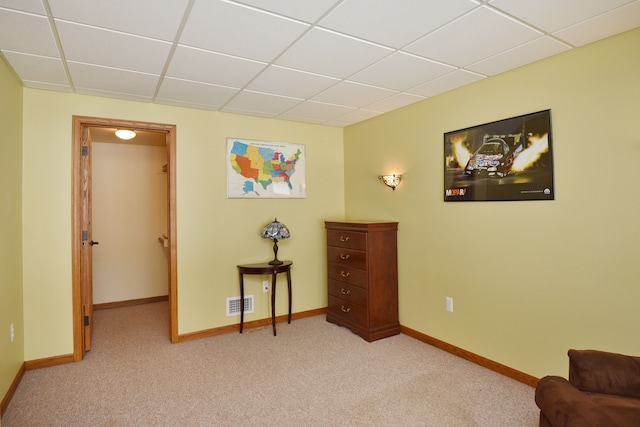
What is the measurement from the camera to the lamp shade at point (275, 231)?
378 centimetres

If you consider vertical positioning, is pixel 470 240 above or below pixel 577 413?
above

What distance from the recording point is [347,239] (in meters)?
3.79

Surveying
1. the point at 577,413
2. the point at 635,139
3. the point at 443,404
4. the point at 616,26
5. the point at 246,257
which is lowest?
the point at 443,404

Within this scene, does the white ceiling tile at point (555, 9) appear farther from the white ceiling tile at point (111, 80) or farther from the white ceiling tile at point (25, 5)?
the white ceiling tile at point (111, 80)

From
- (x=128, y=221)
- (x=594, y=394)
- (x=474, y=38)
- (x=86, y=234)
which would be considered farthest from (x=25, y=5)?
(x=128, y=221)

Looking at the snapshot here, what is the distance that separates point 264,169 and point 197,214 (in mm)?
905

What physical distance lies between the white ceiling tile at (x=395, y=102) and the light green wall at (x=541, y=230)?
0.32ft

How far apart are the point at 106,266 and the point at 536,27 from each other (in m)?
5.47

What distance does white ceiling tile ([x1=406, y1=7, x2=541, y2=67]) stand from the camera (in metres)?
1.94

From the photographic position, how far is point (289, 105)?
11.6 feet

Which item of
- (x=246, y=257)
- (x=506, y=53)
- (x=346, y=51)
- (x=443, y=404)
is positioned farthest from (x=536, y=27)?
(x=246, y=257)

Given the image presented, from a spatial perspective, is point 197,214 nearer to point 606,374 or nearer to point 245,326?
point 245,326

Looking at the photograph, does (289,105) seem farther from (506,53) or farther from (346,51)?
(506,53)

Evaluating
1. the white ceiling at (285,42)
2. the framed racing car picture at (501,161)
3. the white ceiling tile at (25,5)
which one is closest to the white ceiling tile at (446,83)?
the white ceiling at (285,42)
